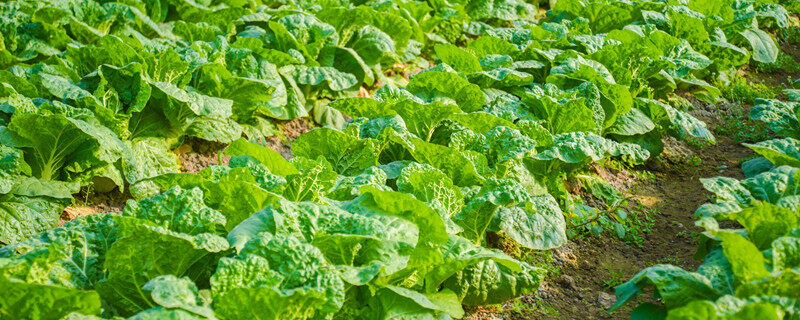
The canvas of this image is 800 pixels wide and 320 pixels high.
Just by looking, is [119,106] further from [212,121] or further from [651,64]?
[651,64]

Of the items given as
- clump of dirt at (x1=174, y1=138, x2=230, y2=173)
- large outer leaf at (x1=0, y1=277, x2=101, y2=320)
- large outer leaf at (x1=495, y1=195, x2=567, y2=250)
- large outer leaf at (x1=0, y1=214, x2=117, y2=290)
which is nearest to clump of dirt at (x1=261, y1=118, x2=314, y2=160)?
clump of dirt at (x1=174, y1=138, x2=230, y2=173)

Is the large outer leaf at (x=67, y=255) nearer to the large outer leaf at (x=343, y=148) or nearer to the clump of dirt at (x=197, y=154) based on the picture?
the large outer leaf at (x=343, y=148)

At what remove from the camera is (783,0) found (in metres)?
10.2

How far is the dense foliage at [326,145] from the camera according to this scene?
8.87 ft

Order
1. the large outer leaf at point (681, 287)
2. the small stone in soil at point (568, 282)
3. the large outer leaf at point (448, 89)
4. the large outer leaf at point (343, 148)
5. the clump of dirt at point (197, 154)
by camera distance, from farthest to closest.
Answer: the clump of dirt at point (197, 154) → the large outer leaf at point (448, 89) → the large outer leaf at point (343, 148) → the small stone in soil at point (568, 282) → the large outer leaf at point (681, 287)

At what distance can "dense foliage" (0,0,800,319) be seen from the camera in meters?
2.71

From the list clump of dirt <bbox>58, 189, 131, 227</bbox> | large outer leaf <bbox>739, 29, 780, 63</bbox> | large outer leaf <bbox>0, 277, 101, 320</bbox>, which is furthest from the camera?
large outer leaf <bbox>739, 29, 780, 63</bbox>

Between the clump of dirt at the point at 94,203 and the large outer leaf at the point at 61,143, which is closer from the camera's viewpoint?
the large outer leaf at the point at 61,143

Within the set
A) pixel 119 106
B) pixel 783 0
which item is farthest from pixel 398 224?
pixel 783 0

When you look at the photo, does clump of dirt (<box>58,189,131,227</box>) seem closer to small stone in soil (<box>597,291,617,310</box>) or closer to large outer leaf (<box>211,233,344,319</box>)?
large outer leaf (<box>211,233,344,319</box>)

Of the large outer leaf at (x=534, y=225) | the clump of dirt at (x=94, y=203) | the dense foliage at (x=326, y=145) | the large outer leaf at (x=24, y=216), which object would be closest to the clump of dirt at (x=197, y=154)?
the dense foliage at (x=326, y=145)

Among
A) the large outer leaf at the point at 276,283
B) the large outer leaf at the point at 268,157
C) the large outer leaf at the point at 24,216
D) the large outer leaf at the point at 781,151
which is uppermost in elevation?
the large outer leaf at the point at 276,283

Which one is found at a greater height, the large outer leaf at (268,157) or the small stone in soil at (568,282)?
the large outer leaf at (268,157)

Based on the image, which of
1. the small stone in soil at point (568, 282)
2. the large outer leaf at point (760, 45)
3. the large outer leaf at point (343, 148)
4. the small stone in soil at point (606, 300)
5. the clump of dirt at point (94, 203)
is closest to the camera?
the small stone in soil at point (606, 300)
